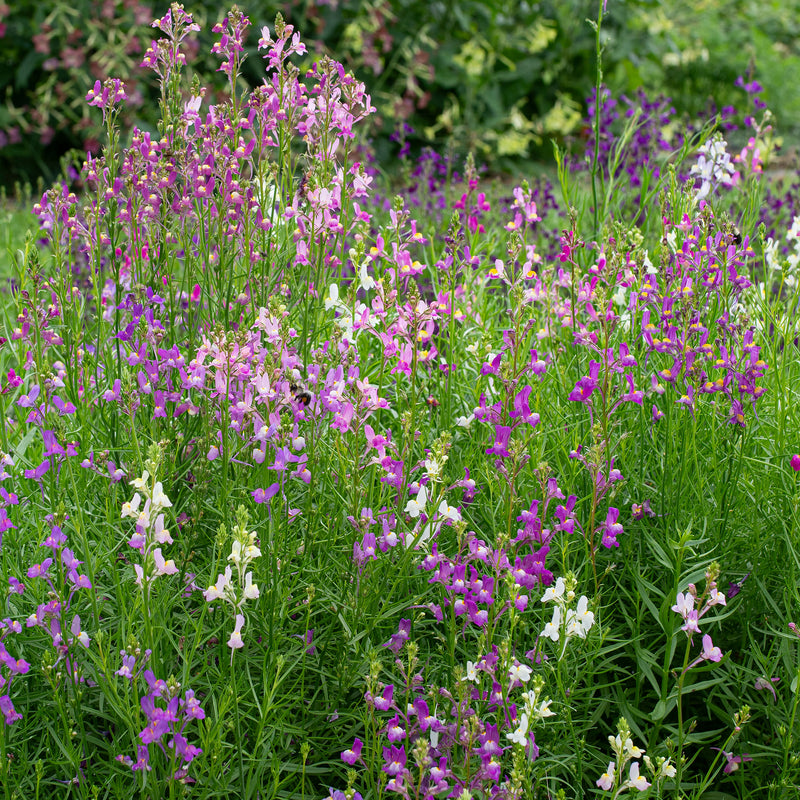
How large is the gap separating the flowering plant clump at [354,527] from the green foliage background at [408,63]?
17.2 ft

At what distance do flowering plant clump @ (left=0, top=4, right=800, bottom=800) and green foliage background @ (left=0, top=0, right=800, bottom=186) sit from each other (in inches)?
207

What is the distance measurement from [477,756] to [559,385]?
4.20 feet

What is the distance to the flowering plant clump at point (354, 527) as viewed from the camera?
1999mm

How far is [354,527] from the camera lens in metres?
2.23

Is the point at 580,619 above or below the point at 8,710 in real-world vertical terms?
above

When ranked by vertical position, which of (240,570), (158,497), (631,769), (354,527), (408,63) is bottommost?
(408,63)

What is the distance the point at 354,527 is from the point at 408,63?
6.97 m

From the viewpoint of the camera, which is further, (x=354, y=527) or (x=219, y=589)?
(x=354, y=527)

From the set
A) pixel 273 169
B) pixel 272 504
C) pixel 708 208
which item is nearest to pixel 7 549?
pixel 272 504

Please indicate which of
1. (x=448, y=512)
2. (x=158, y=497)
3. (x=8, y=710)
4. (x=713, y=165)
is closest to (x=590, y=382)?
(x=448, y=512)

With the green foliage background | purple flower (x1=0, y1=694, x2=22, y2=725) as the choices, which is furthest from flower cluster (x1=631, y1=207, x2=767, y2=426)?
the green foliage background

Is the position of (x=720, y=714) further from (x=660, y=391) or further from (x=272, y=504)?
(x=272, y=504)

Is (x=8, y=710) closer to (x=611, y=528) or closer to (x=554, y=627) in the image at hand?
(x=554, y=627)

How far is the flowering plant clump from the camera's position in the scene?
2.00m
